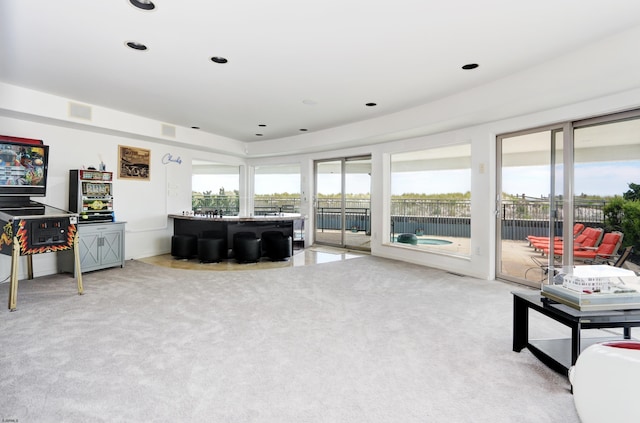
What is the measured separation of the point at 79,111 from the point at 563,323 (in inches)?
247

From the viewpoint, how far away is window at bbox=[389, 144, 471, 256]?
18.8 feet

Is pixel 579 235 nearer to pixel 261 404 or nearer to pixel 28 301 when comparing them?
pixel 261 404

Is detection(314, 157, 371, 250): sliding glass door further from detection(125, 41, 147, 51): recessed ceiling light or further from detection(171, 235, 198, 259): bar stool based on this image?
detection(125, 41, 147, 51): recessed ceiling light

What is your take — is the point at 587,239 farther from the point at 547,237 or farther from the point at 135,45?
the point at 135,45

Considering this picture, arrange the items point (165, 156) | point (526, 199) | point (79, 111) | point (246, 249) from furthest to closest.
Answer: point (165, 156) → point (246, 249) → point (79, 111) → point (526, 199)

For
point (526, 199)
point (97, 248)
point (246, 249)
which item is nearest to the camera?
point (526, 199)

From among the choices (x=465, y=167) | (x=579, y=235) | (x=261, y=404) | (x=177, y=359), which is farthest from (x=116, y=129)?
(x=579, y=235)

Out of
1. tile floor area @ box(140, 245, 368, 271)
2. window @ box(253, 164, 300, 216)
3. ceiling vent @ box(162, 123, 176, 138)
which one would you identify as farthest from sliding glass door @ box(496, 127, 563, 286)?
ceiling vent @ box(162, 123, 176, 138)

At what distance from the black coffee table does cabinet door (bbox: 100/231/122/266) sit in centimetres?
556

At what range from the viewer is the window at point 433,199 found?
5730 millimetres

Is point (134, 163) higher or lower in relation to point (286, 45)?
lower

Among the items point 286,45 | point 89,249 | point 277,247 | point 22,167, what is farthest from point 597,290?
point 22,167

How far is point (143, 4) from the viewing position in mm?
2527

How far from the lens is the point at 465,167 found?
18.7ft
